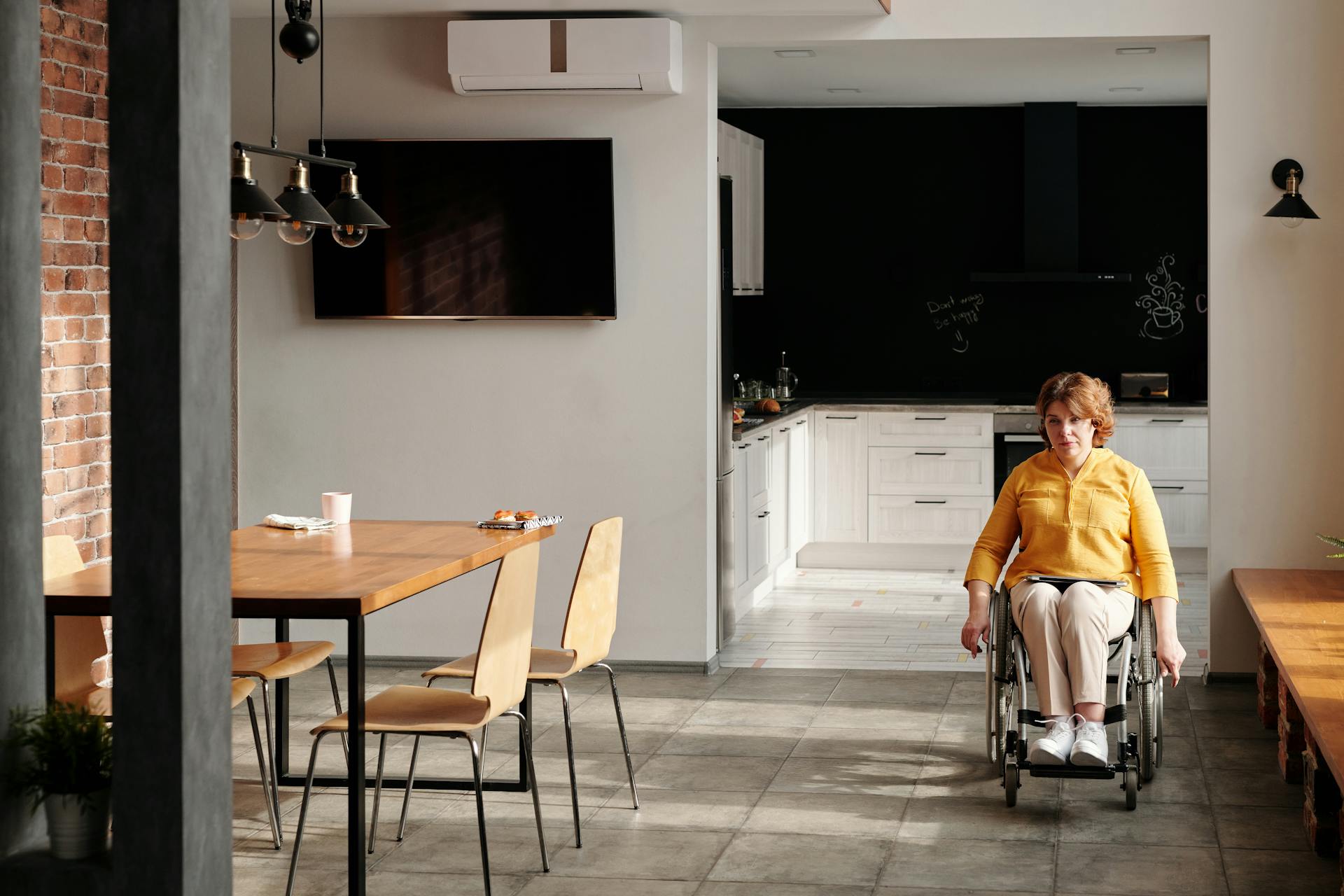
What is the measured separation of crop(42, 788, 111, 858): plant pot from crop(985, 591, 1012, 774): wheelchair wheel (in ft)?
8.58

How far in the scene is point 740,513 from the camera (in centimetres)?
677

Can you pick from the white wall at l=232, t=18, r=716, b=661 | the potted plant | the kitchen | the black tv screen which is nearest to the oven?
the kitchen

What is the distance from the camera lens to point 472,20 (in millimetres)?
5676

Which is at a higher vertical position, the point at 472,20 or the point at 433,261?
the point at 472,20

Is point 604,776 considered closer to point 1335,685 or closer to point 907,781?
point 907,781

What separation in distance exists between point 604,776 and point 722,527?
6.18 feet

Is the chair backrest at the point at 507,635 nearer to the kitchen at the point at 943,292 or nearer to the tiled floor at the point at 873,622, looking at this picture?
the tiled floor at the point at 873,622

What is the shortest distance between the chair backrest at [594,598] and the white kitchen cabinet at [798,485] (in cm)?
407

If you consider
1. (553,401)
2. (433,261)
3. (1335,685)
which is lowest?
(1335,685)

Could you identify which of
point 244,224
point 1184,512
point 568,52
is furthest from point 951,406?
point 244,224

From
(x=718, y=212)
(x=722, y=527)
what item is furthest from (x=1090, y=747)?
(x=718, y=212)

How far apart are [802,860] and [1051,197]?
5.89 m

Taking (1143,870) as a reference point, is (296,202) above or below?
above

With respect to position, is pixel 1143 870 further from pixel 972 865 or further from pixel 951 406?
pixel 951 406
